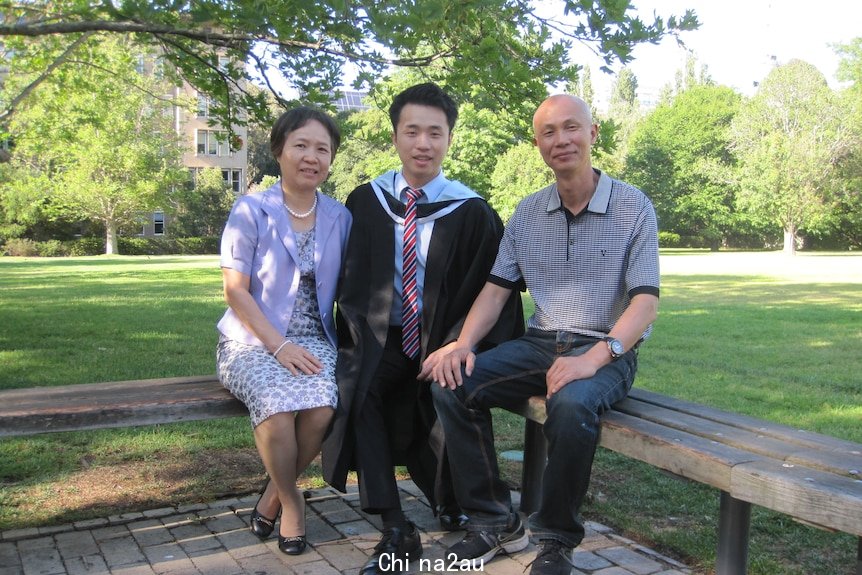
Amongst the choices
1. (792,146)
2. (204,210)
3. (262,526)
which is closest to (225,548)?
(262,526)

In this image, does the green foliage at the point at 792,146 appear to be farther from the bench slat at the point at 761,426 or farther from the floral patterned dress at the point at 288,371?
the floral patterned dress at the point at 288,371

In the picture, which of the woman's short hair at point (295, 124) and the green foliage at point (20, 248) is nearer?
the woman's short hair at point (295, 124)

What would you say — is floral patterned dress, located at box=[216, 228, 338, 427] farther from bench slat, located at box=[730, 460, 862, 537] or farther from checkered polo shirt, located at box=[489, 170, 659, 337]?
bench slat, located at box=[730, 460, 862, 537]

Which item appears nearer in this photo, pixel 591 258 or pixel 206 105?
pixel 591 258

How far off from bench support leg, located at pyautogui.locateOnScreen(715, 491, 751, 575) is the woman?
1.56m

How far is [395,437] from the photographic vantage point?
3.69 metres

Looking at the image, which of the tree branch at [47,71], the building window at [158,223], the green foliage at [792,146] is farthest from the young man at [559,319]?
the building window at [158,223]

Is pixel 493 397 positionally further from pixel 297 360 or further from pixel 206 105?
pixel 206 105

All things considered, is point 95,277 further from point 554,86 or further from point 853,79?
point 853,79

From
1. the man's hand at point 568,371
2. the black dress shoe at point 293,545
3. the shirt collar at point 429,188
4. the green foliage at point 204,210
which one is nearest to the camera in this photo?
the man's hand at point 568,371

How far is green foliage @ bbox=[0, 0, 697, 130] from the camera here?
506cm

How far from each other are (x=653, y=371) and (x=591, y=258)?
5.21 m

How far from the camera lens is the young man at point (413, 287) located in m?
3.59

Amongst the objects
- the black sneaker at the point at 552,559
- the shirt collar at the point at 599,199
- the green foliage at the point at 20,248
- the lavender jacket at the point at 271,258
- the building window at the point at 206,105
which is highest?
the building window at the point at 206,105
